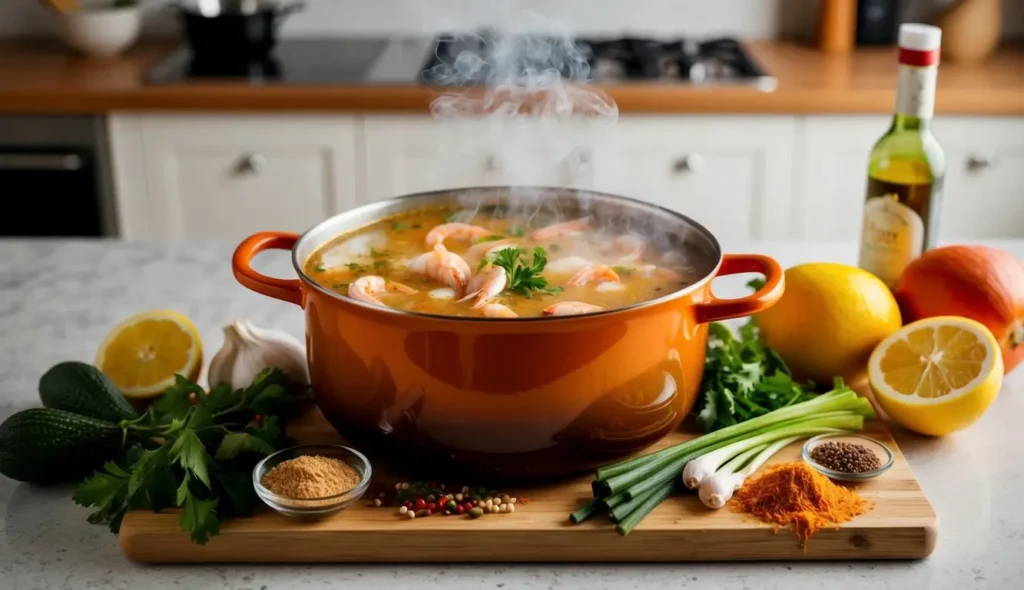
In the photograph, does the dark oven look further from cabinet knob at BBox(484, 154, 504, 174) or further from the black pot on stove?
cabinet knob at BBox(484, 154, 504, 174)

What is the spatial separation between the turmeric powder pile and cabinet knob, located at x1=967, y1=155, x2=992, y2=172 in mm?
2038

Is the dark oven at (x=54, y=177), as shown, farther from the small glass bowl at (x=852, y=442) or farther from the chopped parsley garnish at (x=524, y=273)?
the small glass bowl at (x=852, y=442)

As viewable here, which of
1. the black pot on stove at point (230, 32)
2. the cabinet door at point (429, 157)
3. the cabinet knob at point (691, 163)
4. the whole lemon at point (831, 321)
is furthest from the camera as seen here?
the black pot on stove at point (230, 32)

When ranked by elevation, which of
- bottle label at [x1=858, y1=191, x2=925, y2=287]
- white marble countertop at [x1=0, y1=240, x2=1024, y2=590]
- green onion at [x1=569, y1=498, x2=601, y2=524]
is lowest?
white marble countertop at [x1=0, y1=240, x2=1024, y2=590]

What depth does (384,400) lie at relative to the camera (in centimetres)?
118

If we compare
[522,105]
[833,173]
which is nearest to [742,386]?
[522,105]

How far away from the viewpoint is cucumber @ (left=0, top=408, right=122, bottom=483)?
4.02 feet

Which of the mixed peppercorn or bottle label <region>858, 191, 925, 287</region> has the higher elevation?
bottle label <region>858, 191, 925, 287</region>

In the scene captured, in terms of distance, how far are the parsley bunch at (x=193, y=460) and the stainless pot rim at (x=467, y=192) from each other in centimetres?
16

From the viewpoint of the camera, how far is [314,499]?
114 centimetres

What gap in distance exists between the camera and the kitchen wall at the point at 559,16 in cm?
358

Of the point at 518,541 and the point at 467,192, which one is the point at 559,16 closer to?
the point at 467,192

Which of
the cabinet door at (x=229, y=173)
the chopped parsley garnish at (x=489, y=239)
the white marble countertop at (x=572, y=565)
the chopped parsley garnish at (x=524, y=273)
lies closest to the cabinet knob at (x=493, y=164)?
the cabinet door at (x=229, y=173)

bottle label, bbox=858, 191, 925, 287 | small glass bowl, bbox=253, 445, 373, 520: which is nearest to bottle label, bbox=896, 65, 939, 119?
bottle label, bbox=858, 191, 925, 287
